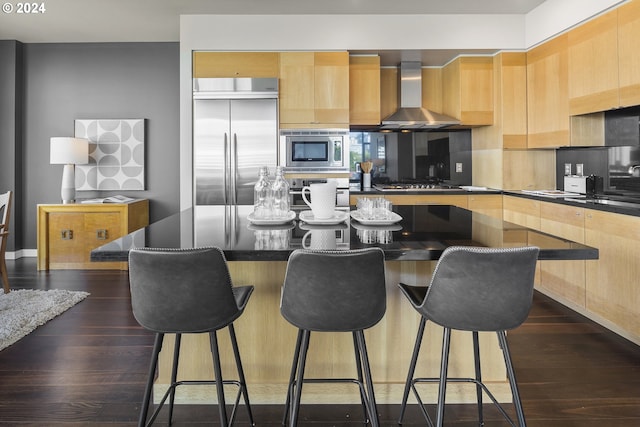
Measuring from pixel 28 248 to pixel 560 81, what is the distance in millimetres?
6288

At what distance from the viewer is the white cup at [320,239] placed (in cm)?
164

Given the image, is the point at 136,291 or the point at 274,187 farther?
the point at 274,187

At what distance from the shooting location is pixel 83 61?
5797 mm

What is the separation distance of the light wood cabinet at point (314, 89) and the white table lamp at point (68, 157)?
2.50m


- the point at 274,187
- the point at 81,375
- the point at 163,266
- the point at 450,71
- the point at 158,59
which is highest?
the point at 158,59

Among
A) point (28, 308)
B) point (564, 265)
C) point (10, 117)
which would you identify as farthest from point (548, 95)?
point (10, 117)

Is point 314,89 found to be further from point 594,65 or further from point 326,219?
point 326,219

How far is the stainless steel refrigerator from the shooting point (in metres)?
4.59

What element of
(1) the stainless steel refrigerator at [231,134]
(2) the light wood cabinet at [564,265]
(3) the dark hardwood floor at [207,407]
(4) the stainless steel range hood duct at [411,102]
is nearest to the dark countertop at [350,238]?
(3) the dark hardwood floor at [207,407]

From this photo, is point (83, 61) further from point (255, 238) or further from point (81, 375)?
point (255, 238)

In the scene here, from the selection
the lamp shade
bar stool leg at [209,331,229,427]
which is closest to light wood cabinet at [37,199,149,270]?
the lamp shade

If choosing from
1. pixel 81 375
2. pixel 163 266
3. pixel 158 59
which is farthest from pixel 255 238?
pixel 158 59

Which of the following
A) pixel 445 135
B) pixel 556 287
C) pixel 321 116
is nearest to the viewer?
pixel 556 287

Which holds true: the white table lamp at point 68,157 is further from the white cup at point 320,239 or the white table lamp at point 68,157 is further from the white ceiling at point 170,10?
the white cup at point 320,239
